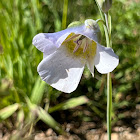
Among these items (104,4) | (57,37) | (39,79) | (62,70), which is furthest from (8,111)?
(104,4)

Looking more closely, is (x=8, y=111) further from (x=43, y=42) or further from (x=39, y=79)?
(x=43, y=42)

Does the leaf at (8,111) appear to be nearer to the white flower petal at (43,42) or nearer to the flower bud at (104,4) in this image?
the white flower petal at (43,42)

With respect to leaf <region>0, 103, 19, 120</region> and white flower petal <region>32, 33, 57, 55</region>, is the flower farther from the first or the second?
leaf <region>0, 103, 19, 120</region>

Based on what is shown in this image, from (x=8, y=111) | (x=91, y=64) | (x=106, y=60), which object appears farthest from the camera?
(x=8, y=111)

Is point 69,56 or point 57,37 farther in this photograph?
point 69,56

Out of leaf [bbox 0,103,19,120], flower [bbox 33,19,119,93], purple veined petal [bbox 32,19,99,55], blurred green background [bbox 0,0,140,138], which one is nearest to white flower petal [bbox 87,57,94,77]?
flower [bbox 33,19,119,93]

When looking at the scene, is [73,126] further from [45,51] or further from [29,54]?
[45,51]
